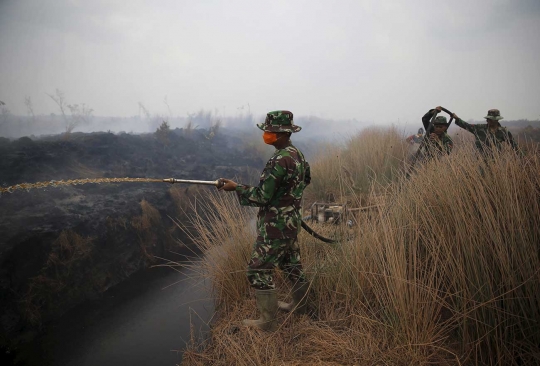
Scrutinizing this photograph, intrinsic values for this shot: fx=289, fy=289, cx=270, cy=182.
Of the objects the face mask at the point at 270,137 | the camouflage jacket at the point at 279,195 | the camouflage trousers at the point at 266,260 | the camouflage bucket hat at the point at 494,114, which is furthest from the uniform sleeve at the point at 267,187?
the camouflage bucket hat at the point at 494,114

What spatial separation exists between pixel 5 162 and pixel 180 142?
22.2 feet

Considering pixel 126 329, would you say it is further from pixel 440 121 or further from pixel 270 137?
pixel 440 121

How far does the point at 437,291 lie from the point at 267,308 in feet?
4.32

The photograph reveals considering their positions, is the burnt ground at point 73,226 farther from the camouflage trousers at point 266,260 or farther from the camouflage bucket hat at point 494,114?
the camouflage bucket hat at point 494,114

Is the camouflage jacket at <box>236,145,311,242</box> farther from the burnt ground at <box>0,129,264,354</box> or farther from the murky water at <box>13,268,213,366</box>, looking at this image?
the burnt ground at <box>0,129,264,354</box>

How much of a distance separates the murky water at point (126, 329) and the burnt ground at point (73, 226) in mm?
318

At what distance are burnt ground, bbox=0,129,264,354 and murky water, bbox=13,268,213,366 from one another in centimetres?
32

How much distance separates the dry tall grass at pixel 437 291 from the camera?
1.67 m

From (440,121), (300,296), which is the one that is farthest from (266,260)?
(440,121)

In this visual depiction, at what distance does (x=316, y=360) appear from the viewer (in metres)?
2.07

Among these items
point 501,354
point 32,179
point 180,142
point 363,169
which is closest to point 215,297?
point 501,354

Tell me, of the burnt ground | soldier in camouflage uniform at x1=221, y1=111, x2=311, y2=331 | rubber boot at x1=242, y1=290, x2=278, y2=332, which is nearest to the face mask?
soldier in camouflage uniform at x1=221, y1=111, x2=311, y2=331

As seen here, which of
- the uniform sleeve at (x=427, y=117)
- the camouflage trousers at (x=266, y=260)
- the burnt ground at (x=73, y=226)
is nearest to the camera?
the camouflage trousers at (x=266, y=260)

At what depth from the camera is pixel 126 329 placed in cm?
434
